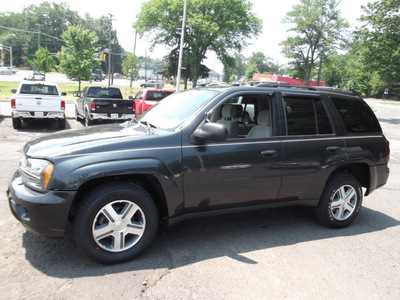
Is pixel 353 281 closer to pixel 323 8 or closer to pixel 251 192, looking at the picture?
pixel 251 192

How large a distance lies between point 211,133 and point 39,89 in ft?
35.6

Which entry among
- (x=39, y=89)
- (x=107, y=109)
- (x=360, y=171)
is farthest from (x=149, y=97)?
(x=360, y=171)

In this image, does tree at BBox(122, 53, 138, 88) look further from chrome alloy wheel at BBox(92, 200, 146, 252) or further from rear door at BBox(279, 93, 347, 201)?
chrome alloy wheel at BBox(92, 200, 146, 252)

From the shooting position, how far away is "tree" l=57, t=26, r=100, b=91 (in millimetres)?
32625

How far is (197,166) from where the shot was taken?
3191 mm

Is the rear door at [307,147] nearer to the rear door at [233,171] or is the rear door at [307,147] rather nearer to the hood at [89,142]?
the rear door at [233,171]

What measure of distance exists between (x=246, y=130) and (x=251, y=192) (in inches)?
45.8

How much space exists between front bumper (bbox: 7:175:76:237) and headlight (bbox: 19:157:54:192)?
0.07 m

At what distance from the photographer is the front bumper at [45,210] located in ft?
8.89

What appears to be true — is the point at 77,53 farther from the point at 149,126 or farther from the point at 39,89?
the point at 149,126

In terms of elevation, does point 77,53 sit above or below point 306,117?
above

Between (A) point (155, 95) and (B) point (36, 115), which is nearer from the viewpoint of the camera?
(B) point (36, 115)

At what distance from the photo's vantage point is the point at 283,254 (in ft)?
11.2

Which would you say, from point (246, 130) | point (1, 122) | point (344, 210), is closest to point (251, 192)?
point (246, 130)
